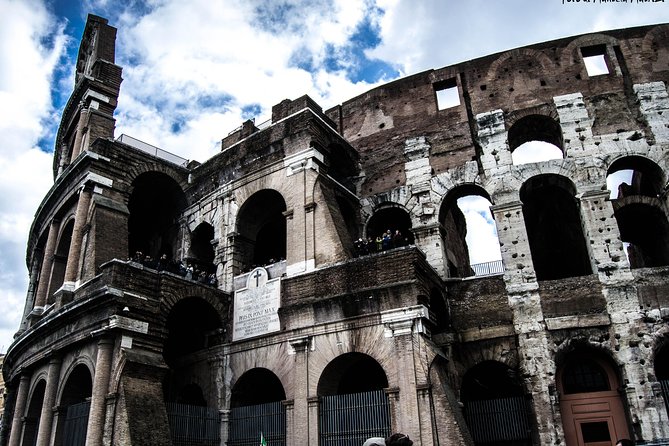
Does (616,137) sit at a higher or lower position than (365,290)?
higher

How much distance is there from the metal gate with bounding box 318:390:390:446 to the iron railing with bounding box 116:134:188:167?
1062cm

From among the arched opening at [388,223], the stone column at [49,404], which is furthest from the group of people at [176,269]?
the arched opening at [388,223]

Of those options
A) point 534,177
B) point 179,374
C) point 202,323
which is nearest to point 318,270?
point 202,323

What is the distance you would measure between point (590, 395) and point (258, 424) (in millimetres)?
8519

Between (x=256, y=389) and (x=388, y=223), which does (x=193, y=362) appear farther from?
(x=388, y=223)

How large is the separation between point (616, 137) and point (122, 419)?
15.2 meters

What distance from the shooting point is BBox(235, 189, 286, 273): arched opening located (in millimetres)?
17797

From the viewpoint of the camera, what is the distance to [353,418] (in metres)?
13.2

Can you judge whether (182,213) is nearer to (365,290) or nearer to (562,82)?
(365,290)

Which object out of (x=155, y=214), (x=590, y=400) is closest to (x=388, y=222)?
(x=590, y=400)

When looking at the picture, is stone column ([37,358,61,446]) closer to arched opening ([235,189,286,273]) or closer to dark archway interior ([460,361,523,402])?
arched opening ([235,189,286,273])

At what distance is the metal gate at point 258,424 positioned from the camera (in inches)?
560

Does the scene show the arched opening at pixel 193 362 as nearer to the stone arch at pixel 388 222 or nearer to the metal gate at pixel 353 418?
the metal gate at pixel 353 418

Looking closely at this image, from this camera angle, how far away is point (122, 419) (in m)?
12.7
